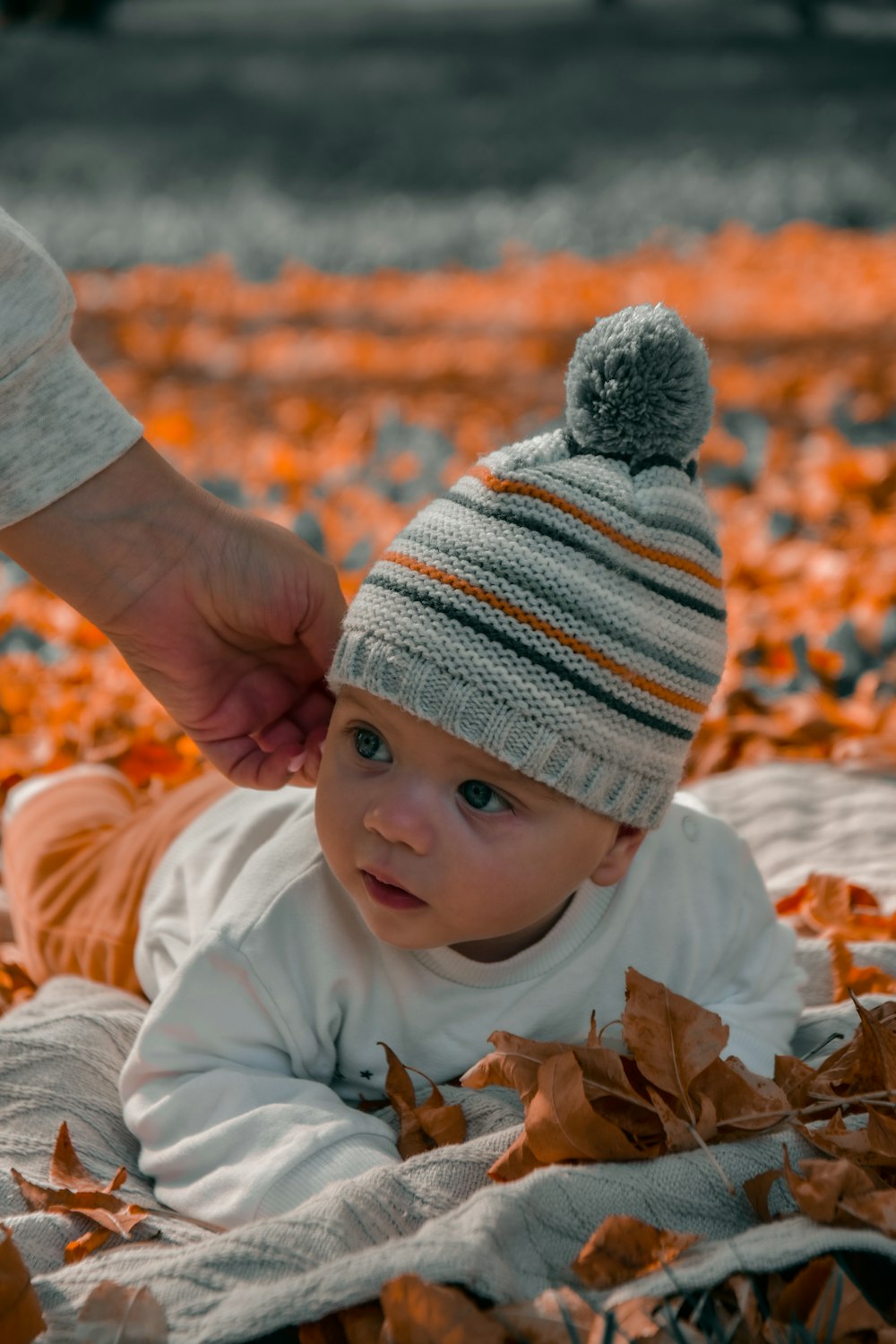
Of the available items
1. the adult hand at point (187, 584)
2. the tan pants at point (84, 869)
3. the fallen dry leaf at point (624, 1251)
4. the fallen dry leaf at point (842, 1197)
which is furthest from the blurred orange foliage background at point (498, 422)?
the fallen dry leaf at point (624, 1251)

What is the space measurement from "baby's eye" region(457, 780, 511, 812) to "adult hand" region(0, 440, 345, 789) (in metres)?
0.50

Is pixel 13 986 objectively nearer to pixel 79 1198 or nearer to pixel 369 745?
pixel 79 1198

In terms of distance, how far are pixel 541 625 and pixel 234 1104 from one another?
2.31 feet

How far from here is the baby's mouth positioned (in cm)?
166

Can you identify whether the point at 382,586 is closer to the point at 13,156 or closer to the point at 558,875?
the point at 558,875

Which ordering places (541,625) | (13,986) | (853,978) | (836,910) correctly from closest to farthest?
(541,625), (853,978), (836,910), (13,986)

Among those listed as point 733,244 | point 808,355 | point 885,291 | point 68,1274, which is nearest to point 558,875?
point 68,1274

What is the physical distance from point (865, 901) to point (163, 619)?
1.37 metres

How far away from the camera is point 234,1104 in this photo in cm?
170

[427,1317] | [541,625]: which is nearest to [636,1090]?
[427,1317]

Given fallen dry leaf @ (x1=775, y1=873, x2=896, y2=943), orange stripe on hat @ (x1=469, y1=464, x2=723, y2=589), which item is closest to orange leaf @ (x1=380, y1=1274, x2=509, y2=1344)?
orange stripe on hat @ (x1=469, y1=464, x2=723, y2=589)

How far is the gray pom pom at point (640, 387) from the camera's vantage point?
172cm

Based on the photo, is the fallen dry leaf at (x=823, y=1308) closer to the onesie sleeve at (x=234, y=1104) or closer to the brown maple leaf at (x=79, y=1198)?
the onesie sleeve at (x=234, y=1104)

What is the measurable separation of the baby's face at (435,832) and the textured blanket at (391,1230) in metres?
0.28
